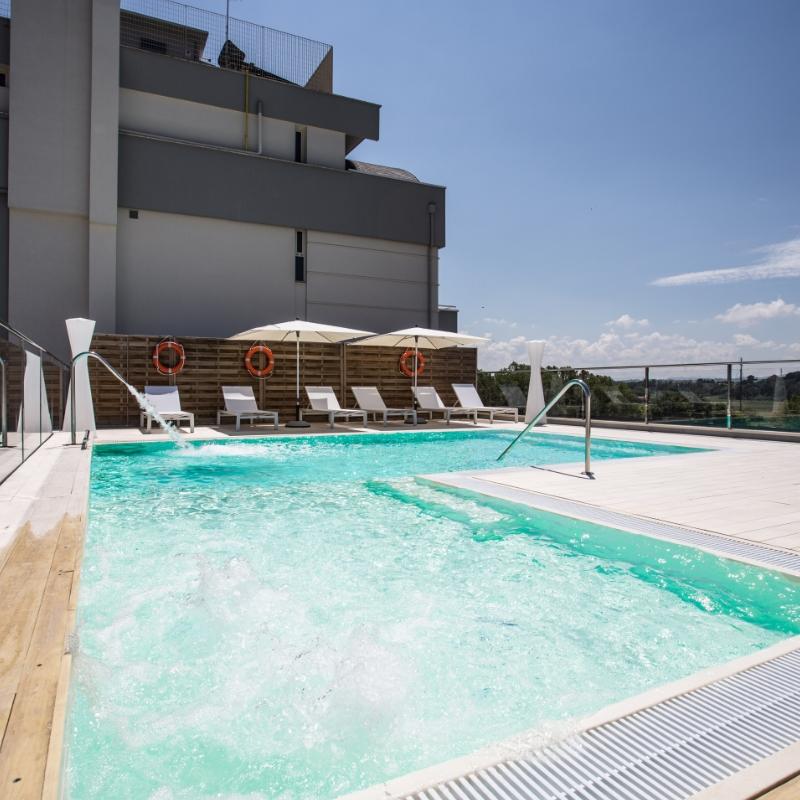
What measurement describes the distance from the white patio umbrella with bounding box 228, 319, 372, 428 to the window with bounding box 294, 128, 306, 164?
6.01 metres

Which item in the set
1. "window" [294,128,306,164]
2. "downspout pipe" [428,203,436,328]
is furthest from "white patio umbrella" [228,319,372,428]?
"window" [294,128,306,164]

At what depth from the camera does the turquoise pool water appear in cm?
190

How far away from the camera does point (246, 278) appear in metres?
15.0

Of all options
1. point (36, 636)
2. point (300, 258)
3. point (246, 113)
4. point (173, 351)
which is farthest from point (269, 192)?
point (36, 636)

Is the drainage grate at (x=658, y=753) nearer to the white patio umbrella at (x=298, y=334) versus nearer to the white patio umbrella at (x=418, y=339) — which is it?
the white patio umbrella at (x=298, y=334)

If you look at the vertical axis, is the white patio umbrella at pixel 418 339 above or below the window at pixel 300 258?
below

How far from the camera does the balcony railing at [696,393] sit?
30.9 feet

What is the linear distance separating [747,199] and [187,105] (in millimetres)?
17396

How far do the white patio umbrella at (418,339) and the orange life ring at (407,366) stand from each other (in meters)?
0.39

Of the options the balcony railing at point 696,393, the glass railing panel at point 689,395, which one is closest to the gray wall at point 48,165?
the balcony railing at point 696,393

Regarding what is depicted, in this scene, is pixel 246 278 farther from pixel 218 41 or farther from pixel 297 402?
pixel 218 41

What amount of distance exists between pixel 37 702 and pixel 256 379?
10944mm

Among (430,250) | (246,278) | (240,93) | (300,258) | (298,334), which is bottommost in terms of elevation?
(298,334)

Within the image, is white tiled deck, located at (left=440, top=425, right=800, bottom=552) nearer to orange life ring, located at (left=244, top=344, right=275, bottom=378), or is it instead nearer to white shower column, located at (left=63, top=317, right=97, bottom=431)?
white shower column, located at (left=63, top=317, right=97, bottom=431)
